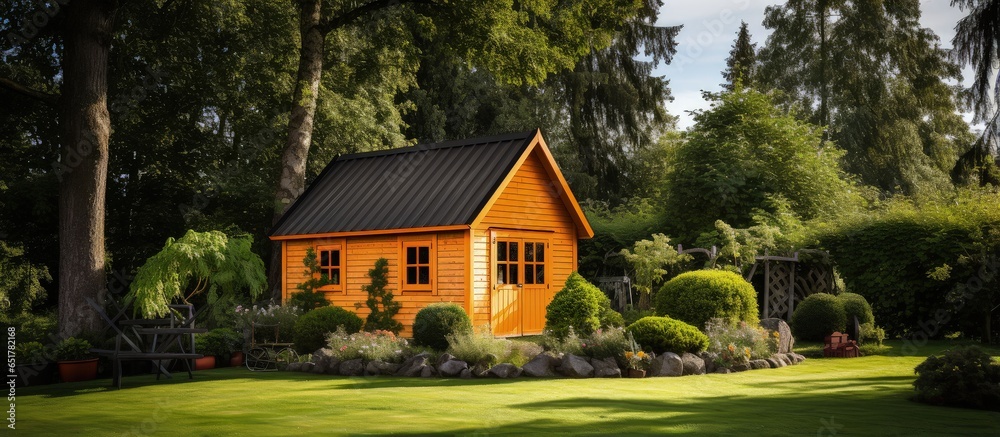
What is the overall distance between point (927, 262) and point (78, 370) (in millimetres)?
18292

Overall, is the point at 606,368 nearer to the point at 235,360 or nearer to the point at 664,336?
the point at 664,336

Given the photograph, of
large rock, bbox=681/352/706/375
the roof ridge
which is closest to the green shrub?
large rock, bbox=681/352/706/375

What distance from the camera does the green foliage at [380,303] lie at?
809 inches

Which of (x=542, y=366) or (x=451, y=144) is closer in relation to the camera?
(x=542, y=366)

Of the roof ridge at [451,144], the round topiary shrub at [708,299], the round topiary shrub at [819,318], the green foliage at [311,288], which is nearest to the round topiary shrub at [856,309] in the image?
the round topiary shrub at [819,318]

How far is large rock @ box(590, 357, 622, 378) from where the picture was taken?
49.1ft

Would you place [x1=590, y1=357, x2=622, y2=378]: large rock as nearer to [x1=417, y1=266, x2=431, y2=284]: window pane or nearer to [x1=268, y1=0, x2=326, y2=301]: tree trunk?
[x1=417, y1=266, x2=431, y2=284]: window pane

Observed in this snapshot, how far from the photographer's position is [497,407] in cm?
1106

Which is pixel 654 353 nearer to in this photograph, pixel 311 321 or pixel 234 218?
pixel 311 321

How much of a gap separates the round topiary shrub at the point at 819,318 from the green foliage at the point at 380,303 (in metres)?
9.35

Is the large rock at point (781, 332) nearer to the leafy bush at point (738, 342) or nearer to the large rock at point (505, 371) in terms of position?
the leafy bush at point (738, 342)

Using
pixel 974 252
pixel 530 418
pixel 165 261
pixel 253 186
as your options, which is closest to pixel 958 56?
pixel 530 418

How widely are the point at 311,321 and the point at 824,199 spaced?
18.9 metres

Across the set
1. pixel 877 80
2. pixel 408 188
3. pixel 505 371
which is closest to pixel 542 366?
pixel 505 371
